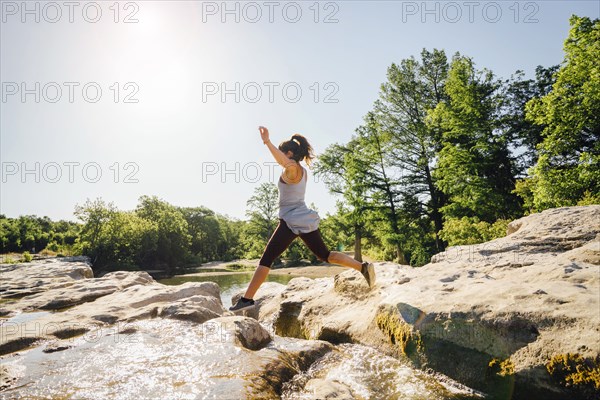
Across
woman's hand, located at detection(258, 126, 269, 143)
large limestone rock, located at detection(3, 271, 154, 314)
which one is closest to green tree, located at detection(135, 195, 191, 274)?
large limestone rock, located at detection(3, 271, 154, 314)

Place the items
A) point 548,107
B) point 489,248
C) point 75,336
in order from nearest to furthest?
point 75,336 → point 489,248 → point 548,107

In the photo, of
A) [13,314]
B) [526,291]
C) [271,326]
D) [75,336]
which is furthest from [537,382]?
[13,314]

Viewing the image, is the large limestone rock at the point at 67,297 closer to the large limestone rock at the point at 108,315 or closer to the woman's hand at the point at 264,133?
the large limestone rock at the point at 108,315

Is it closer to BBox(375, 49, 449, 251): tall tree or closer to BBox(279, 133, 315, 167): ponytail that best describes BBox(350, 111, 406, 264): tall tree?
BBox(375, 49, 449, 251): tall tree

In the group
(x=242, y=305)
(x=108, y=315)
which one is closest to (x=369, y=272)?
(x=242, y=305)

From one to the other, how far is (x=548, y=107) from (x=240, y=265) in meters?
36.4

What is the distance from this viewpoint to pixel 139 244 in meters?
38.6

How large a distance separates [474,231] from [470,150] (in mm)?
6659

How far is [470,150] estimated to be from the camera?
18.3m

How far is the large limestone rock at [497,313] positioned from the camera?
226 cm

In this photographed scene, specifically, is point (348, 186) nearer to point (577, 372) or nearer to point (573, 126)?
point (573, 126)

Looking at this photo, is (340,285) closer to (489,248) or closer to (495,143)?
(489,248)

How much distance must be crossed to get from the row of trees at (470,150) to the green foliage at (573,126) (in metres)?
0.04

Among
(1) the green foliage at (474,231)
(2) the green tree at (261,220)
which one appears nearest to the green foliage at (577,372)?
(1) the green foliage at (474,231)
